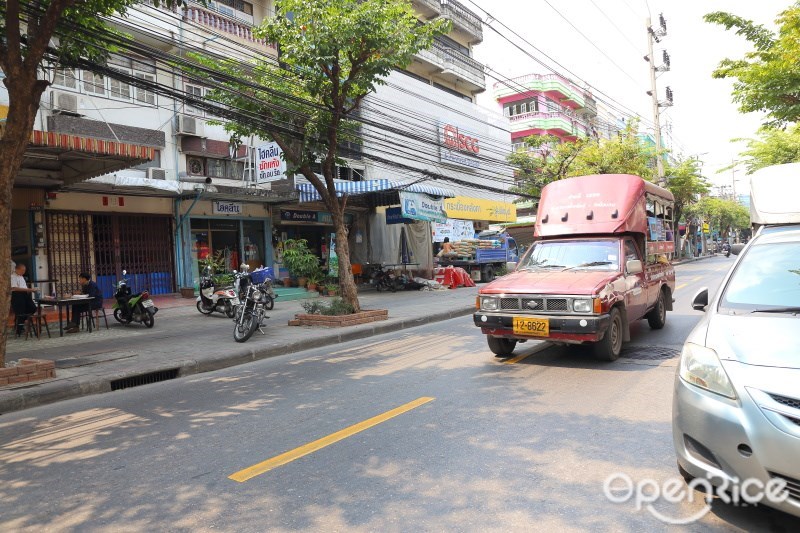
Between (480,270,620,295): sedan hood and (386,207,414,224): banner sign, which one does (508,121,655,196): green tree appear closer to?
(386,207,414,224): banner sign

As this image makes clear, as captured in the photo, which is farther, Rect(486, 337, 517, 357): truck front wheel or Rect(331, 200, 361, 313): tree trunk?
Rect(331, 200, 361, 313): tree trunk

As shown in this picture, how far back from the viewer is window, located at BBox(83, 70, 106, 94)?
14.4 m

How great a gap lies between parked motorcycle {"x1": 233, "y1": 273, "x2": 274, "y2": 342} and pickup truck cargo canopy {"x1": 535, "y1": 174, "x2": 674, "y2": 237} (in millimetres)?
5124

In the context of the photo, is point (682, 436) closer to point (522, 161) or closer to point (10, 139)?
point (10, 139)

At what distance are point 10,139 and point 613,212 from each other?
8.10 m

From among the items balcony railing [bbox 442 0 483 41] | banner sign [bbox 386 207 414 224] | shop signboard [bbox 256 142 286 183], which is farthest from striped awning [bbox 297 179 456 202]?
balcony railing [bbox 442 0 483 41]

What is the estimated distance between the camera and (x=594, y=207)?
8.22 m

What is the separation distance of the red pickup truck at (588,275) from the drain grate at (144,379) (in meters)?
4.35

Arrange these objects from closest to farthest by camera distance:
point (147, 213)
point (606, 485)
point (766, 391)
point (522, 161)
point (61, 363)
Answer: point (766, 391), point (606, 485), point (61, 363), point (147, 213), point (522, 161)

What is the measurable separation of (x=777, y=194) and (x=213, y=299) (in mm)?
11778

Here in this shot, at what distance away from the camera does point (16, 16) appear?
21.5 feet

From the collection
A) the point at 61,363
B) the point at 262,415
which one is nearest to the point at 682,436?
the point at 262,415

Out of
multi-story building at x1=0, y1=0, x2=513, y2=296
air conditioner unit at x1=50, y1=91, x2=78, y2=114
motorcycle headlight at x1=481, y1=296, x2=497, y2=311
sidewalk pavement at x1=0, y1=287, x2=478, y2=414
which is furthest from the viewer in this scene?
air conditioner unit at x1=50, y1=91, x2=78, y2=114

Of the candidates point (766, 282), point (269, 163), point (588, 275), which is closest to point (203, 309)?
point (269, 163)
